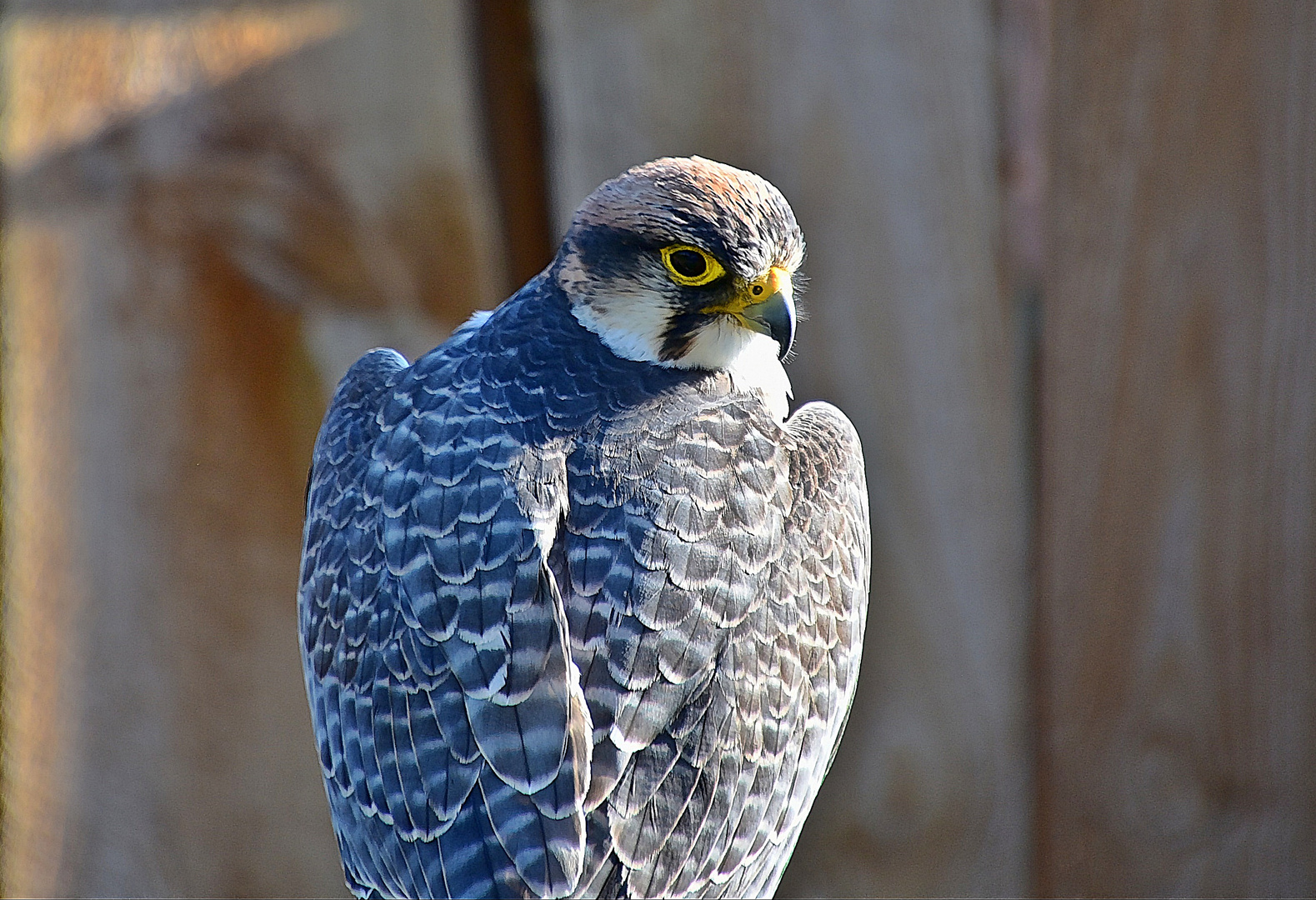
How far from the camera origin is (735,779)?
1980 millimetres

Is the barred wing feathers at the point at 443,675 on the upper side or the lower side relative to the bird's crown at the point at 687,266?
lower

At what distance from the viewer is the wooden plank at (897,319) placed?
2.82 metres

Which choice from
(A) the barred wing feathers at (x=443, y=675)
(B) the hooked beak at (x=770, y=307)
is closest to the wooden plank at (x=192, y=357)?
(A) the barred wing feathers at (x=443, y=675)

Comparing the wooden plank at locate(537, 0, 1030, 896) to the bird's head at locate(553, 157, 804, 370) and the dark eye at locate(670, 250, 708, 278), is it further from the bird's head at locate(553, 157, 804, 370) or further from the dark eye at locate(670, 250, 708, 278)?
the dark eye at locate(670, 250, 708, 278)

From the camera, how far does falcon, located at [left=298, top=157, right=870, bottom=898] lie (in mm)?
1825

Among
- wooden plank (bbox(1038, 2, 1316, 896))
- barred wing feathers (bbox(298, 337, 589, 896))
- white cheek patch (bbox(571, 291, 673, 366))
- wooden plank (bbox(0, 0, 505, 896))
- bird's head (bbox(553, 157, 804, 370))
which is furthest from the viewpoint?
wooden plank (bbox(0, 0, 505, 896))

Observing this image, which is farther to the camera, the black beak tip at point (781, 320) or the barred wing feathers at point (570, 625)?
the black beak tip at point (781, 320)

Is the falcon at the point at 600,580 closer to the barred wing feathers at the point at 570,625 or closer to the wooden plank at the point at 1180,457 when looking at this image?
the barred wing feathers at the point at 570,625

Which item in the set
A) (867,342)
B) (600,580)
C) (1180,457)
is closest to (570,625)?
(600,580)

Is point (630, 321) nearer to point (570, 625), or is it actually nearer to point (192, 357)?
point (570, 625)

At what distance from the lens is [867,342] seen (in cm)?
292

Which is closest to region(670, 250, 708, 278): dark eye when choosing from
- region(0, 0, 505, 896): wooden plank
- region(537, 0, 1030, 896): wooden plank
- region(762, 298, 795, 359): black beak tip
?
region(762, 298, 795, 359): black beak tip

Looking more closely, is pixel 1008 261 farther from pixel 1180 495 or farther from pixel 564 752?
pixel 564 752

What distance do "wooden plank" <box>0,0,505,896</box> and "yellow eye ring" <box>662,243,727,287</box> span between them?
98 centimetres
